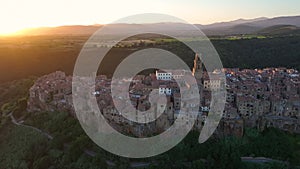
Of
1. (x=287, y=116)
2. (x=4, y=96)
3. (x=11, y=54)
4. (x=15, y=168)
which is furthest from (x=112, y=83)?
(x=11, y=54)

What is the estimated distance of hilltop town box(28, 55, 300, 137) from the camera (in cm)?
1694

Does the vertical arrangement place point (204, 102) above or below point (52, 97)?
above

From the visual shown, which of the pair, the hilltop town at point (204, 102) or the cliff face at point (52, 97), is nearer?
the hilltop town at point (204, 102)

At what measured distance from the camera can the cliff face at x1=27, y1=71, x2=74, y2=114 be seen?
20.8 m

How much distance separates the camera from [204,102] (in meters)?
18.2

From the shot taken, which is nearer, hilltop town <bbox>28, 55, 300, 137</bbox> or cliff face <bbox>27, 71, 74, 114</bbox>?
hilltop town <bbox>28, 55, 300, 137</bbox>

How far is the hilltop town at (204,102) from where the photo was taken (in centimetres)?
1694

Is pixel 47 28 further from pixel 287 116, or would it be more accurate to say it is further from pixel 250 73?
pixel 287 116

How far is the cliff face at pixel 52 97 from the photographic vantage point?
2080 cm

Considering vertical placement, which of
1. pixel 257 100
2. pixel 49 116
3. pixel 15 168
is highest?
pixel 257 100

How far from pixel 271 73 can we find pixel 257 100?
29.3 feet

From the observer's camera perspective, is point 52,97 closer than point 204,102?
No

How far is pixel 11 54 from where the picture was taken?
4812 centimetres

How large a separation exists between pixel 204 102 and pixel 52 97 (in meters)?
9.84
